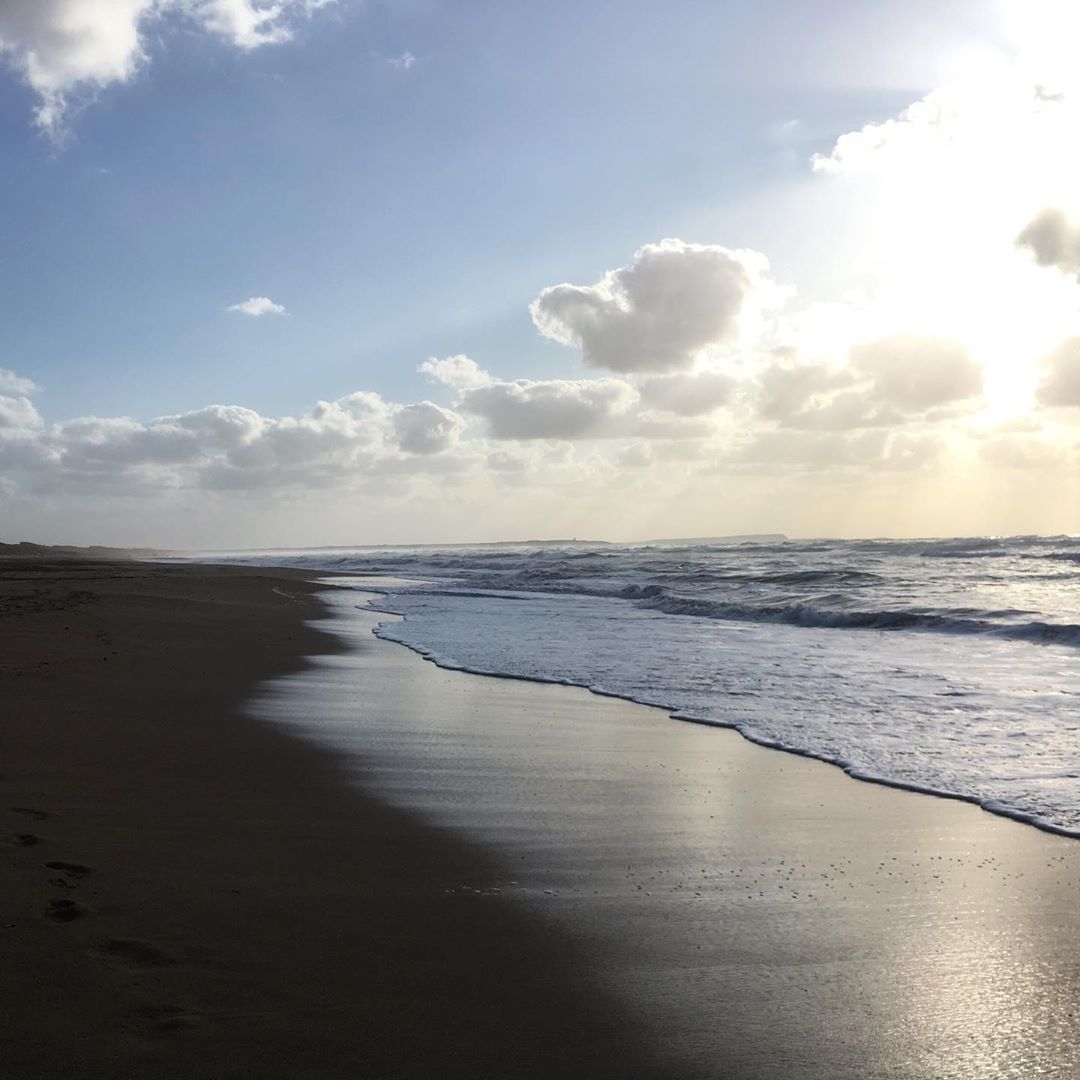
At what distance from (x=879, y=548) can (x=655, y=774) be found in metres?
51.4

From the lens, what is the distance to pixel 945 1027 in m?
2.82

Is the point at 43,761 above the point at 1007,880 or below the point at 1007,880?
above

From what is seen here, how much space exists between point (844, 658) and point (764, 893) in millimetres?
9383

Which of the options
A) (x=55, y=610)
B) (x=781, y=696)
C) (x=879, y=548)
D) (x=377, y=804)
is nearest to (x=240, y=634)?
(x=55, y=610)

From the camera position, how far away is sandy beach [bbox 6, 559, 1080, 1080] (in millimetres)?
2615

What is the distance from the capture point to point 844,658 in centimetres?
1273

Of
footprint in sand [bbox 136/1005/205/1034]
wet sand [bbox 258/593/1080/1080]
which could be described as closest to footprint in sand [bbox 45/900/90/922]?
footprint in sand [bbox 136/1005/205/1034]

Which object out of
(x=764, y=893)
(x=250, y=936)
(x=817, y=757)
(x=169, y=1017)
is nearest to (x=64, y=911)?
(x=250, y=936)

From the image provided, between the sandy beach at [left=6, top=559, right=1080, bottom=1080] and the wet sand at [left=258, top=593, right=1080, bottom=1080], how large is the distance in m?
0.02

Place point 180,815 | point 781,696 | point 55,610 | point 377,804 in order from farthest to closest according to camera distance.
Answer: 1. point 55,610
2. point 781,696
3. point 377,804
4. point 180,815

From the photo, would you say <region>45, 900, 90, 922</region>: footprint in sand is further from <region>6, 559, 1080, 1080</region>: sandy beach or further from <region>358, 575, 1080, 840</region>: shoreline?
<region>358, 575, 1080, 840</region>: shoreline

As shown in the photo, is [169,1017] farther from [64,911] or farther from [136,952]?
[64,911]

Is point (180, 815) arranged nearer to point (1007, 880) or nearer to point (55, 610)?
point (1007, 880)

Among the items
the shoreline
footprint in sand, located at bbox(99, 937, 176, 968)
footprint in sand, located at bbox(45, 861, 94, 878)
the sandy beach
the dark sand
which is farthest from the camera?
the shoreline
